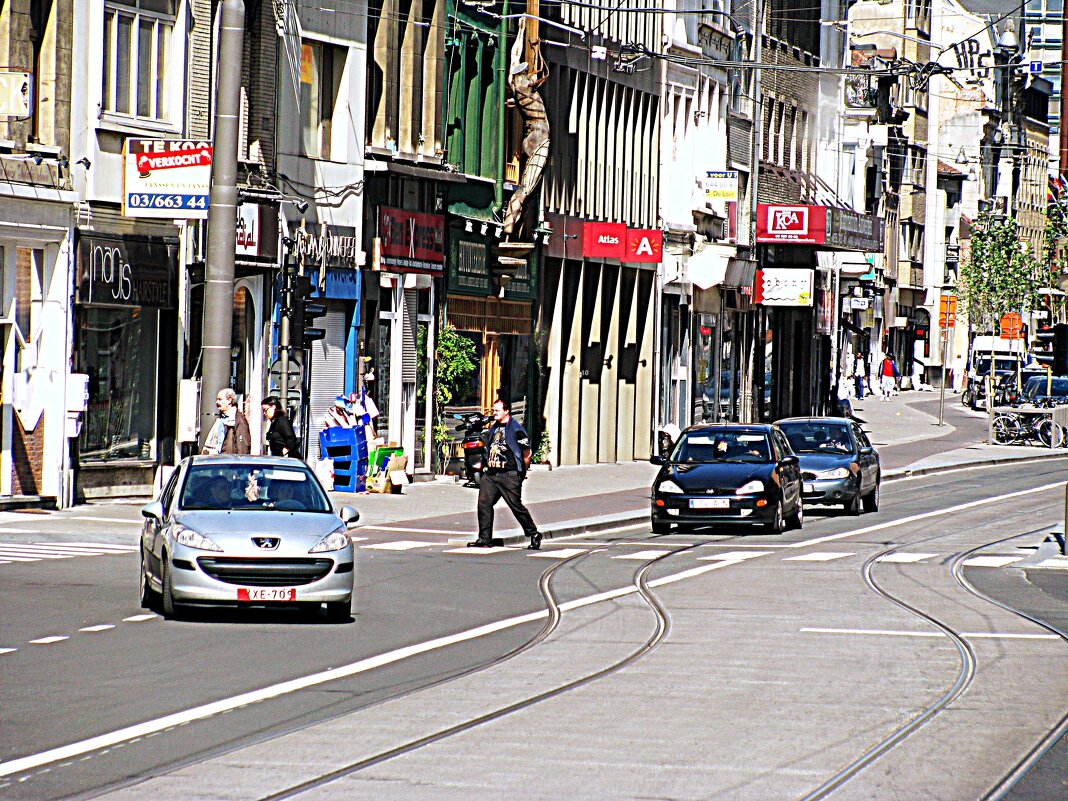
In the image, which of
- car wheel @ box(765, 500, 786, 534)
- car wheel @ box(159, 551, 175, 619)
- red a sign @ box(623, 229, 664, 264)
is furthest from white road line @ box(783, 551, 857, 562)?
red a sign @ box(623, 229, 664, 264)

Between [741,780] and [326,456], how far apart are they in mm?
23519

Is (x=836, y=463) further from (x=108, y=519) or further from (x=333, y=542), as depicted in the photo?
(x=333, y=542)

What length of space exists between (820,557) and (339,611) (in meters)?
9.47

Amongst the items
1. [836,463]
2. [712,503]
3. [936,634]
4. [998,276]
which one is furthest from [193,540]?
[998,276]

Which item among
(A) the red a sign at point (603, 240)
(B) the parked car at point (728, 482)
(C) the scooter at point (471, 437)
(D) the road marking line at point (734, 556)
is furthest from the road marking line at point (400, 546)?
(A) the red a sign at point (603, 240)

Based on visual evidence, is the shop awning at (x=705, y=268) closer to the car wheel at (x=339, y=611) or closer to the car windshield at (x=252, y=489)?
the car windshield at (x=252, y=489)

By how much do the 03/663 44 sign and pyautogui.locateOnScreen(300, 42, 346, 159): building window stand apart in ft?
19.6

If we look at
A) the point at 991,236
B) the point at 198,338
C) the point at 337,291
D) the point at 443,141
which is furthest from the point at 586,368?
the point at 991,236

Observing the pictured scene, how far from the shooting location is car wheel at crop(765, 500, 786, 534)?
28109mm

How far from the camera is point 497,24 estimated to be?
4003cm

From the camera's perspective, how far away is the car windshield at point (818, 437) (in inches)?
1337

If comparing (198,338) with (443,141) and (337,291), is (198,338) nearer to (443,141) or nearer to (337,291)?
(337,291)

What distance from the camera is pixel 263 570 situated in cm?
1584

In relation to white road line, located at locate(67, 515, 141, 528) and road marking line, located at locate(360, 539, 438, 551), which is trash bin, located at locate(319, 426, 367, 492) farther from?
road marking line, located at locate(360, 539, 438, 551)
